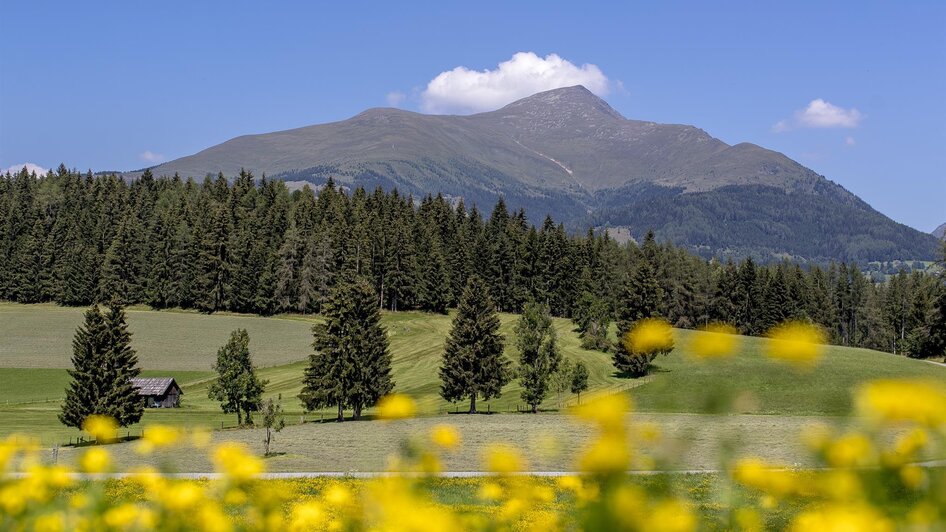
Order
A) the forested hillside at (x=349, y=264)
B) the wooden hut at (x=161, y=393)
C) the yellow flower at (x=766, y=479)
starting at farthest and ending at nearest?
the forested hillside at (x=349, y=264), the wooden hut at (x=161, y=393), the yellow flower at (x=766, y=479)

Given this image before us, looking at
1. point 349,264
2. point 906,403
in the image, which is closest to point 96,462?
point 906,403

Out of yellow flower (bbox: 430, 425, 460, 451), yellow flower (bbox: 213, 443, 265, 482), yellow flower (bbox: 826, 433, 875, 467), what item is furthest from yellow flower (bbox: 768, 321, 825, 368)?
yellow flower (bbox: 213, 443, 265, 482)

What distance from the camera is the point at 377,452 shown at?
1184 inches

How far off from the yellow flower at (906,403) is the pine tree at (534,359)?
50647mm

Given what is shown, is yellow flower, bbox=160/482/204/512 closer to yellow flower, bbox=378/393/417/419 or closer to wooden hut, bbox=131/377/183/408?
yellow flower, bbox=378/393/417/419

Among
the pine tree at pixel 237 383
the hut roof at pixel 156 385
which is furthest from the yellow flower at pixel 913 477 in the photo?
the hut roof at pixel 156 385

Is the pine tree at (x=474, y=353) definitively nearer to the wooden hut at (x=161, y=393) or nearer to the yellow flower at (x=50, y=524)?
the wooden hut at (x=161, y=393)

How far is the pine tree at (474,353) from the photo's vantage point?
172ft

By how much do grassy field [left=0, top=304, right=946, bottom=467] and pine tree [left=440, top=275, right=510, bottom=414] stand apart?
2.80m

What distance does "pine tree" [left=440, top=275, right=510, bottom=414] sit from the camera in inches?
2064

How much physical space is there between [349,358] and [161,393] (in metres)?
23.9

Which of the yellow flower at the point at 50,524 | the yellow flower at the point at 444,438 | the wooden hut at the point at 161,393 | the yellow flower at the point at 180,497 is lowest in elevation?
the wooden hut at the point at 161,393

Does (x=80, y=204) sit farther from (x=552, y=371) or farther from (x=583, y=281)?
(x=552, y=371)

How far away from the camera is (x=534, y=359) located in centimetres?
5450
